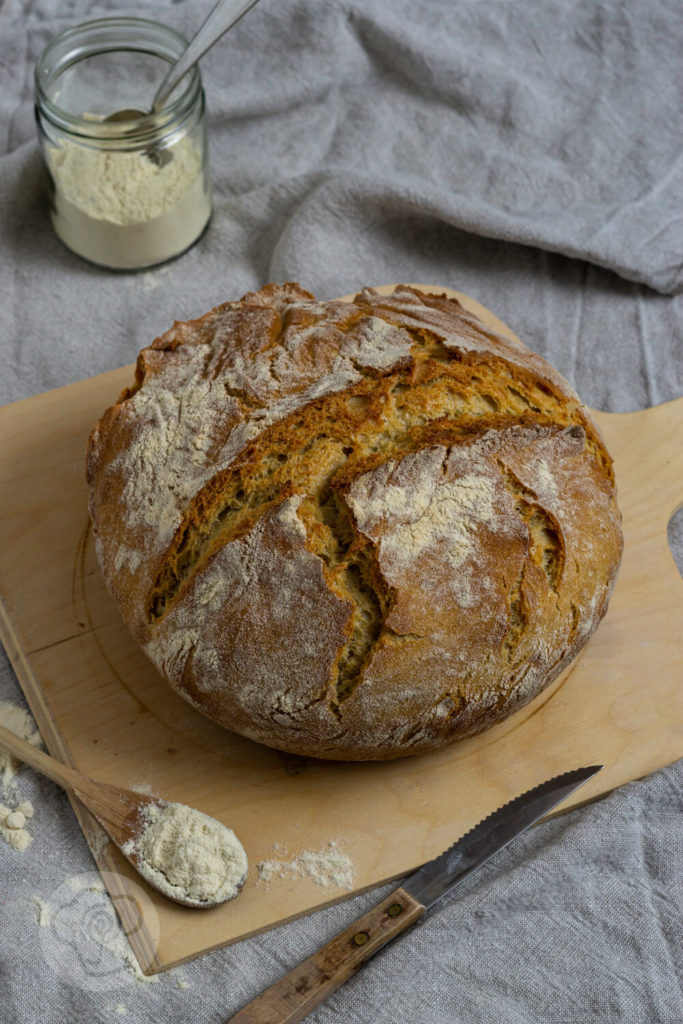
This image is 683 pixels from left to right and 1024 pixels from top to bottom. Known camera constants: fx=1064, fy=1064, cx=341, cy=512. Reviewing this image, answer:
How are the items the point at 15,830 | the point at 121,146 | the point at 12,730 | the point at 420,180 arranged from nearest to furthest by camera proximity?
the point at 15,830 → the point at 12,730 → the point at 121,146 → the point at 420,180

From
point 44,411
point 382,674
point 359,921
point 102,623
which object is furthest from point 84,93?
point 359,921

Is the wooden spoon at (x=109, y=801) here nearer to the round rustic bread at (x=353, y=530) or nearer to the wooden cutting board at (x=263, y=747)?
the wooden cutting board at (x=263, y=747)

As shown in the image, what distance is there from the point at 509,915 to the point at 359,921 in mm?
328

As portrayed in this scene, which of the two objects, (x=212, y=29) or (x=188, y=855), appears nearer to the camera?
(x=188, y=855)

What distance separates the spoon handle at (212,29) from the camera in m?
2.62

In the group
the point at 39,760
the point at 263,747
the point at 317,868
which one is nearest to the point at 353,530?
the point at 263,747

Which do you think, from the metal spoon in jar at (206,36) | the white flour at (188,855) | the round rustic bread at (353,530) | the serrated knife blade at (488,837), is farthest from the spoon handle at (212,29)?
the serrated knife blade at (488,837)

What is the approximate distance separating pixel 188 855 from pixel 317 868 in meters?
0.26

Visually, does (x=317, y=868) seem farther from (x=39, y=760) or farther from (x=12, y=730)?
(x=12, y=730)

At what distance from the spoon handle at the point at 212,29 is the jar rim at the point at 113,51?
4 centimetres

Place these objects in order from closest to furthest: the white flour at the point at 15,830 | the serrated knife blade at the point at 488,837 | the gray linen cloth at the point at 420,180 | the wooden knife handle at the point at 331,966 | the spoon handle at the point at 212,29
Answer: the wooden knife handle at the point at 331,966 < the serrated knife blade at the point at 488,837 < the white flour at the point at 15,830 < the spoon handle at the point at 212,29 < the gray linen cloth at the point at 420,180

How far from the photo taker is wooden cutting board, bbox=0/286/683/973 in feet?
6.85

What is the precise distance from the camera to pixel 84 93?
3.16m

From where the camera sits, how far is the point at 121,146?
9.32 feet
